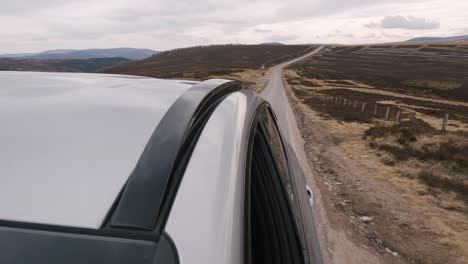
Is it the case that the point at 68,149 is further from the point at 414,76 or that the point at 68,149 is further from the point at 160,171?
the point at 414,76

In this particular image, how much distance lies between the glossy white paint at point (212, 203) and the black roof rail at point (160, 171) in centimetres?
3

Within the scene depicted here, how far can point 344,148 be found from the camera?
11.6 meters

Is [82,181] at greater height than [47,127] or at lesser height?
lesser

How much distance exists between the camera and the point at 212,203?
1.01 m

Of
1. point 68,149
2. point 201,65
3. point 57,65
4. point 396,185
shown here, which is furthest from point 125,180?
point 57,65

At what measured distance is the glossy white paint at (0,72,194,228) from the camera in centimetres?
94

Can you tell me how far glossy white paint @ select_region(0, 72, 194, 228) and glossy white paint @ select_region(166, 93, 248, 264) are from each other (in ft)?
0.55

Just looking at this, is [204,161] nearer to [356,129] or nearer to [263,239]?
[263,239]

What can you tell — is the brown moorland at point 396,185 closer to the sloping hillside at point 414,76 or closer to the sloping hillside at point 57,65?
the sloping hillside at point 414,76

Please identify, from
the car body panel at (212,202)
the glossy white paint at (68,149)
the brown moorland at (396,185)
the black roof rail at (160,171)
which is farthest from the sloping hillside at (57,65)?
the car body panel at (212,202)

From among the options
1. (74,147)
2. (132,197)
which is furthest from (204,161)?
(74,147)

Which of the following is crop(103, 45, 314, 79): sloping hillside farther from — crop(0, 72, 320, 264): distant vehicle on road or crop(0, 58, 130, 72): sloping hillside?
crop(0, 72, 320, 264): distant vehicle on road

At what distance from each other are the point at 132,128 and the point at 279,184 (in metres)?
0.92

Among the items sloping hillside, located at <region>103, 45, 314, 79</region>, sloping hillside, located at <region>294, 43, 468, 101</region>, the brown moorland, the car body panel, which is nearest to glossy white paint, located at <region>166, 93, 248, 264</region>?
the car body panel
